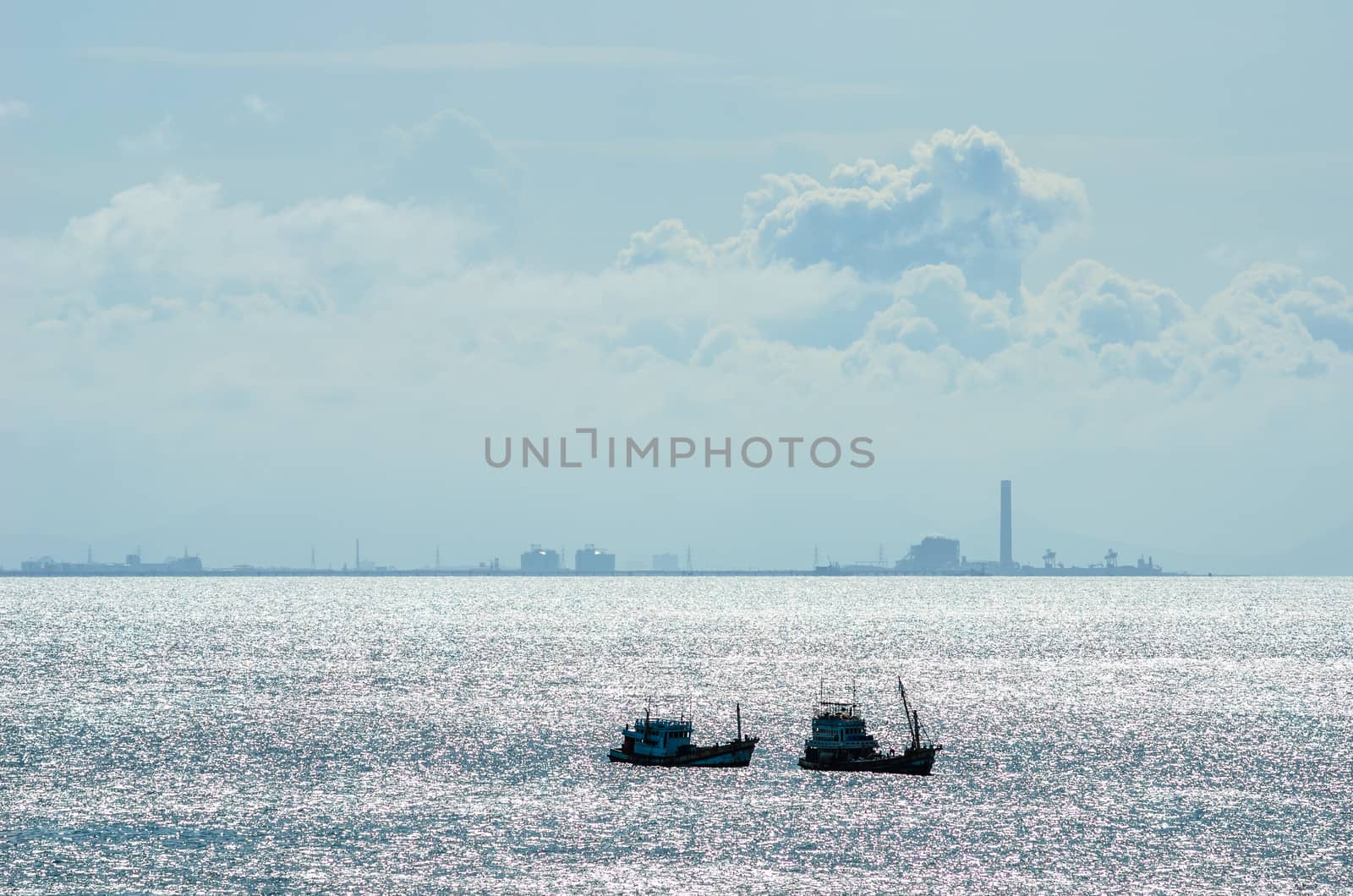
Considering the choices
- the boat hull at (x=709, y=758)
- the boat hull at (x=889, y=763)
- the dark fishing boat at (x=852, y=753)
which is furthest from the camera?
the boat hull at (x=709, y=758)

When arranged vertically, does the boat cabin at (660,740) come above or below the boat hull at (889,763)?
above

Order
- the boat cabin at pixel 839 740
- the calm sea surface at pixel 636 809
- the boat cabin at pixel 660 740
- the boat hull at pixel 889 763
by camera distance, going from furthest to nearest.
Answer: the boat cabin at pixel 660 740 < the boat cabin at pixel 839 740 < the boat hull at pixel 889 763 < the calm sea surface at pixel 636 809

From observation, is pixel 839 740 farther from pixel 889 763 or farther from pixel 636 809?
pixel 636 809

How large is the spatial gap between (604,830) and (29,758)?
2417 inches

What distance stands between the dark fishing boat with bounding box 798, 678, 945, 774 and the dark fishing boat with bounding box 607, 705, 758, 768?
5.60 m

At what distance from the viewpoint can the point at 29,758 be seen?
144m

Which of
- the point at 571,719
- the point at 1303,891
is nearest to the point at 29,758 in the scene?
the point at 571,719

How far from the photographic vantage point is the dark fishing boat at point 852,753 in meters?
135

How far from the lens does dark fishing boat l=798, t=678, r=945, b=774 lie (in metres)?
135

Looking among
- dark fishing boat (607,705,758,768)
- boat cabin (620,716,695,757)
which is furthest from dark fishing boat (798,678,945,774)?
boat cabin (620,716,695,757)

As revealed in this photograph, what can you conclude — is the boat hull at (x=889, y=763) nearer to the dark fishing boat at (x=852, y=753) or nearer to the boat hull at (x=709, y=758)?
the dark fishing boat at (x=852, y=753)

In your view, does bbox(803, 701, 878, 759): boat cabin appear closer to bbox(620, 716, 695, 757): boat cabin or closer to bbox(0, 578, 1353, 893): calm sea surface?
bbox(0, 578, 1353, 893): calm sea surface

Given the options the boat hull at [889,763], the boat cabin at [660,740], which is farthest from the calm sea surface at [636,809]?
the boat cabin at [660,740]

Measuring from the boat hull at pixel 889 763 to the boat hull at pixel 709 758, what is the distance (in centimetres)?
615
